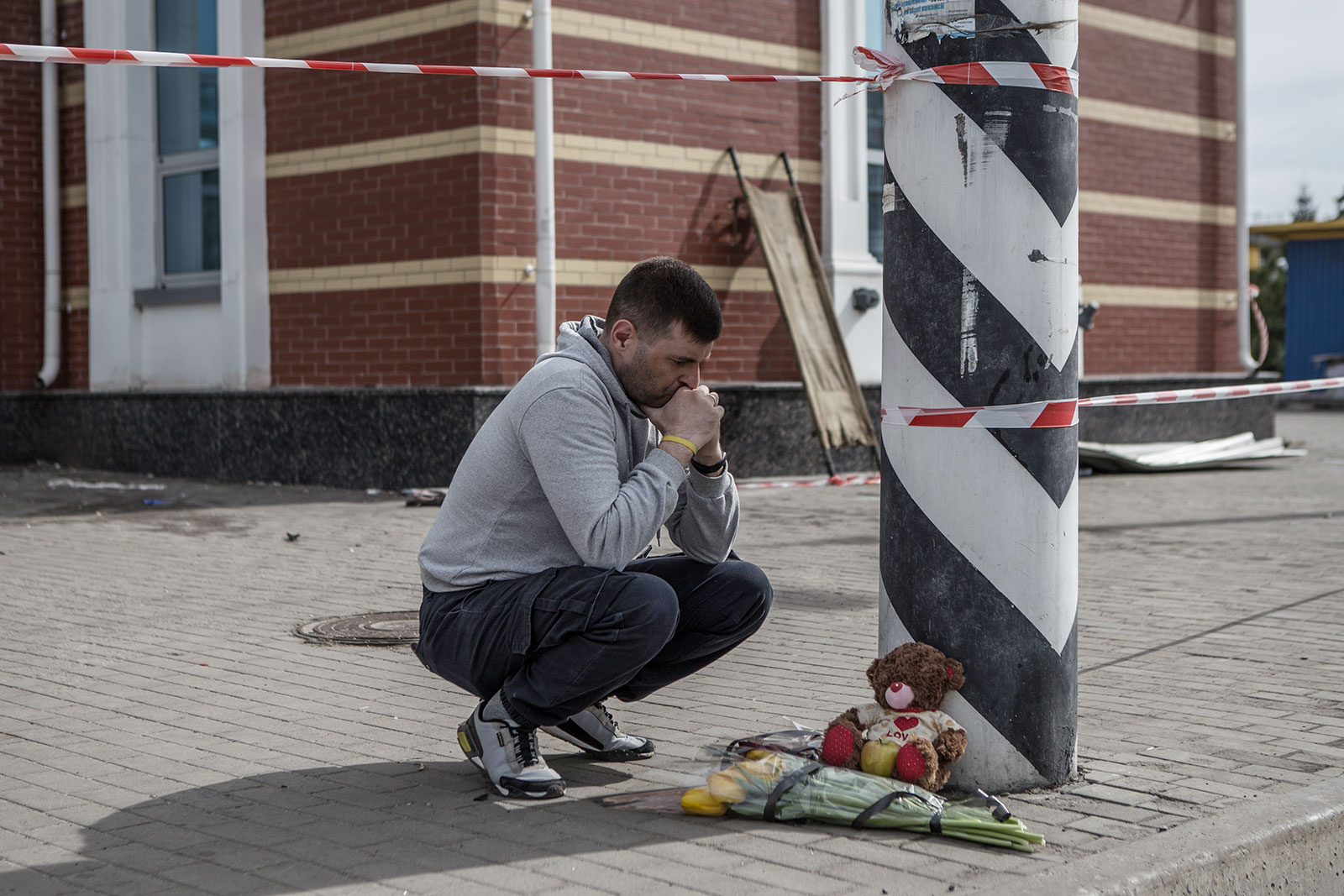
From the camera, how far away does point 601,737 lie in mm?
3900

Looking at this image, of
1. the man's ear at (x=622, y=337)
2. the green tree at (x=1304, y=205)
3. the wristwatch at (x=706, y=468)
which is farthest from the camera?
the green tree at (x=1304, y=205)

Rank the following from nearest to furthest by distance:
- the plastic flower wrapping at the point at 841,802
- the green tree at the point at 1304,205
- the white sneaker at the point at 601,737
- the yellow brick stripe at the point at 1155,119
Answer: the plastic flower wrapping at the point at 841,802
the white sneaker at the point at 601,737
the yellow brick stripe at the point at 1155,119
the green tree at the point at 1304,205

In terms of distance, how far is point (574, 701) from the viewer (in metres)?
3.57

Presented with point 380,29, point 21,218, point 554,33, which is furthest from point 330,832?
point 21,218

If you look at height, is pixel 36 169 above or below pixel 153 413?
above

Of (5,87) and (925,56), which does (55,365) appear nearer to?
(5,87)

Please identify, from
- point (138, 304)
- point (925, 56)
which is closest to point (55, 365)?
point (138, 304)

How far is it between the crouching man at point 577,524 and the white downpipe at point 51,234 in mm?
11518

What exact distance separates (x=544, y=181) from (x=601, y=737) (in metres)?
7.76

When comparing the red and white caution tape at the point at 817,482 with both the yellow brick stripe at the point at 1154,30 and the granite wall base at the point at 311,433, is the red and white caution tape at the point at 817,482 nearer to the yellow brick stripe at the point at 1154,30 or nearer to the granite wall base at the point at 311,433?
the granite wall base at the point at 311,433

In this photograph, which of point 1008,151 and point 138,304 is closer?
point 1008,151

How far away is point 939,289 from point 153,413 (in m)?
10.9

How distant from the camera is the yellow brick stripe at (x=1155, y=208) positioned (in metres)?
15.8

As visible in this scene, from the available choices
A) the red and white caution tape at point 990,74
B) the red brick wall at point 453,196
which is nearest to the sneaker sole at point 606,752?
the red and white caution tape at point 990,74
